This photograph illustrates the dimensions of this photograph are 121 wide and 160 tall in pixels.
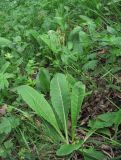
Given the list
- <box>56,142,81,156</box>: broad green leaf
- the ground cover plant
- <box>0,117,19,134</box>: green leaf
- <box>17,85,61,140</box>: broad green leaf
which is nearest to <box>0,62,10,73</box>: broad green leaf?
the ground cover plant

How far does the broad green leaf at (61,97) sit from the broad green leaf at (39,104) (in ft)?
0.18

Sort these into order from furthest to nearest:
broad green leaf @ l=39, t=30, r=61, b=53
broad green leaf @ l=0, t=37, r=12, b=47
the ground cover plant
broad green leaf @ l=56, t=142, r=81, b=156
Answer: broad green leaf @ l=0, t=37, r=12, b=47 → broad green leaf @ l=39, t=30, r=61, b=53 → the ground cover plant → broad green leaf @ l=56, t=142, r=81, b=156

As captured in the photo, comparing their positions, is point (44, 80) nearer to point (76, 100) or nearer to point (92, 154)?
point (76, 100)

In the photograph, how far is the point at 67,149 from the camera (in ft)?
7.35

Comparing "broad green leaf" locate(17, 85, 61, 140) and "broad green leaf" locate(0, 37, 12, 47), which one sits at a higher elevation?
"broad green leaf" locate(0, 37, 12, 47)

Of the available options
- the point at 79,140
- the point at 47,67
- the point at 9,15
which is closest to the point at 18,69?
the point at 47,67

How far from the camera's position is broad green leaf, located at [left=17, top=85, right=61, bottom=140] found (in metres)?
2.47

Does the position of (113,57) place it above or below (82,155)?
above

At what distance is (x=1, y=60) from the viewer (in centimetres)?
333

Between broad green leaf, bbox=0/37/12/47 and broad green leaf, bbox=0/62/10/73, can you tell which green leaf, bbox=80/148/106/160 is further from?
broad green leaf, bbox=0/37/12/47

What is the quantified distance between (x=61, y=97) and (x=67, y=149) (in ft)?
1.48

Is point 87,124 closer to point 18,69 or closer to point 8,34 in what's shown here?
point 18,69

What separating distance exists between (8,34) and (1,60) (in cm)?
59

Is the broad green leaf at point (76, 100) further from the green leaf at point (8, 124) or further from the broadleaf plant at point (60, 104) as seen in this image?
the green leaf at point (8, 124)
